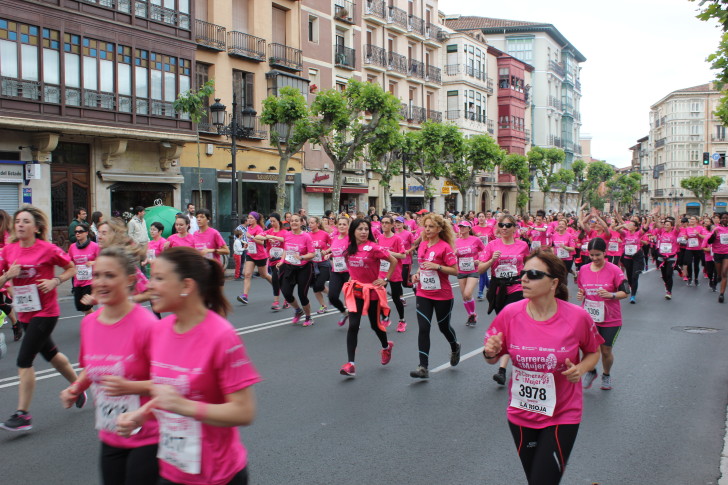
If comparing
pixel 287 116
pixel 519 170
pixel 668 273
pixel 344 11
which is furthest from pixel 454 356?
pixel 519 170

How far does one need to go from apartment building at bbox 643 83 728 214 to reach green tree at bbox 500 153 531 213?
147ft

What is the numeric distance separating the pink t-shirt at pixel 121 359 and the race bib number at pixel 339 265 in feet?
25.8

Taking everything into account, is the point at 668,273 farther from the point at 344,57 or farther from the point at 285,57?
the point at 344,57

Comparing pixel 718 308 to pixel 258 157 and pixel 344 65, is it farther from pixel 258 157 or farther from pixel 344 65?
pixel 344 65

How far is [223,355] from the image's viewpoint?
9.21 ft

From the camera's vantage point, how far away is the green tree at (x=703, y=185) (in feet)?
307

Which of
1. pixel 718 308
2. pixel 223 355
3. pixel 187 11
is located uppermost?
pixel 187 11

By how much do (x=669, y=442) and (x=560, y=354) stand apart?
2.84 metres

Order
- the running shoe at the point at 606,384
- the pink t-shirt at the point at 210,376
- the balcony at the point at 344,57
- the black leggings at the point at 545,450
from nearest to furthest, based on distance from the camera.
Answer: the pink t-shirt at the point at 210,376 < the black leggings at the point at 545,450 < the running shoe at the point at 606,384 < the balcony at the point at 344,57

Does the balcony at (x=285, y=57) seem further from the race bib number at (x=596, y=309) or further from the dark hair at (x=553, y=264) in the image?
the dark hair at (x=553, y=264)

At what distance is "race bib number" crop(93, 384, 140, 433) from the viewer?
10.8ft

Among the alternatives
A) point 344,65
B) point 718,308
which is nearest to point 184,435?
point 718,308

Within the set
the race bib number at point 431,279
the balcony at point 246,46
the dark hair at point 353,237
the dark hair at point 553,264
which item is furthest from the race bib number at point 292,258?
the balcony at point 246,46

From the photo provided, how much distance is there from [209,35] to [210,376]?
28457 millimetres
